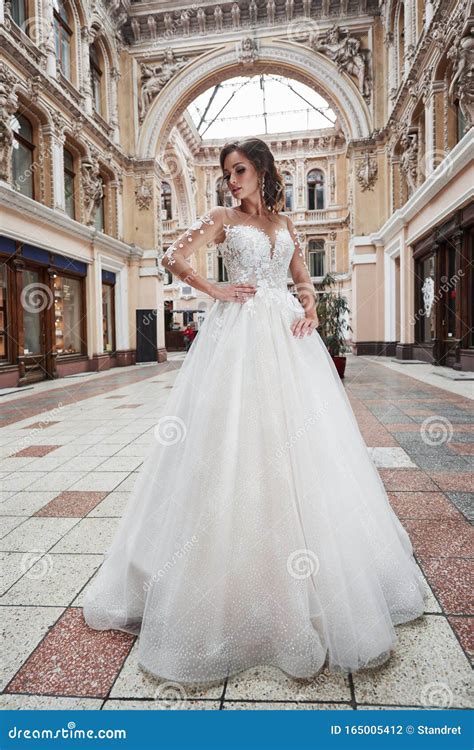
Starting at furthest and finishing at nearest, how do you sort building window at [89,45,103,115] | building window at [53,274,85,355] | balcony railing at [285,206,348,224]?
1. balcony railing at [285,206,348,224]
2. building window at [89,45,103,115]
3. building window at [53,274,85,355]

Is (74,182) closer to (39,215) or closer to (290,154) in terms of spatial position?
(39,215)

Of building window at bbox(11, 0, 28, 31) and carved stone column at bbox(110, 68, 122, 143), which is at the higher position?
carved stone column at bbox(110, 68, 122, 143)

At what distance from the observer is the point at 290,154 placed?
94.1 ft

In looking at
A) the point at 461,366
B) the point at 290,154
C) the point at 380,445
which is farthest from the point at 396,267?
the point at 290,154

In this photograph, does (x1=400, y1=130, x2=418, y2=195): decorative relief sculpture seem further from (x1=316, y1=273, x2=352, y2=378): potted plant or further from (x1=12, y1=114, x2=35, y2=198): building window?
(x1=12, y1=114, x2=35, y2=198): building window

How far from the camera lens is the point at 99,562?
2.10 m

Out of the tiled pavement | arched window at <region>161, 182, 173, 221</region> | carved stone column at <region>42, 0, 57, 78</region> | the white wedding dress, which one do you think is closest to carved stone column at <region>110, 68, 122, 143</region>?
carved stone column at <region>42, 0, 57, 78</region>

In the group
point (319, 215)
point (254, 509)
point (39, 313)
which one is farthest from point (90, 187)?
point (319, 215)

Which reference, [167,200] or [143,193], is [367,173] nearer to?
[143,193]

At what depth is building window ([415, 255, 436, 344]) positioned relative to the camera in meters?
11.9

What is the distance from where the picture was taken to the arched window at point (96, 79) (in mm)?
14516

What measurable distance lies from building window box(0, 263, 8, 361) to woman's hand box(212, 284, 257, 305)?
9.28 metres

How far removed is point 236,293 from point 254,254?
18 centimetres

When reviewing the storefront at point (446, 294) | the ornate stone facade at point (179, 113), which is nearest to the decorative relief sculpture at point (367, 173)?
the ornate stone facade at point (179, 113)
